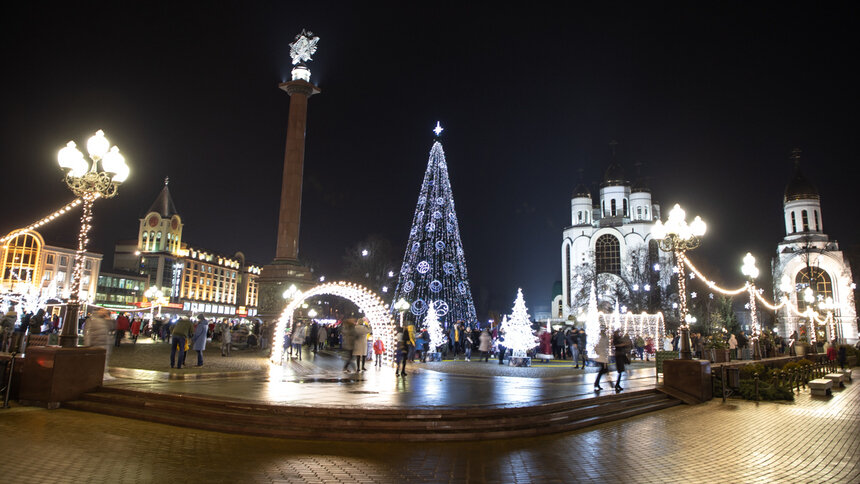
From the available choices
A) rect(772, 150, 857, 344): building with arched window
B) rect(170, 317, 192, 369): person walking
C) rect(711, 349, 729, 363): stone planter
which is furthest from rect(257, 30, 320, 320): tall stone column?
rect(772, 150, 857, 344): building with arched window

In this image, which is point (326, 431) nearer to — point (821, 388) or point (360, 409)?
point (360, 409)

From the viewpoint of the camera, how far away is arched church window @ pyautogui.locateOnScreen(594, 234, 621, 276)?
Answer: 65875mm

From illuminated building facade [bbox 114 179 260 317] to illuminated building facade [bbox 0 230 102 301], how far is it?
44.7 feet

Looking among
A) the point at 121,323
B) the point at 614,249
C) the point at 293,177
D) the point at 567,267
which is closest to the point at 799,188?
the point at 614,249

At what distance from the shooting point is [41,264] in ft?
244

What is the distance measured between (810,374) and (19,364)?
2345cm

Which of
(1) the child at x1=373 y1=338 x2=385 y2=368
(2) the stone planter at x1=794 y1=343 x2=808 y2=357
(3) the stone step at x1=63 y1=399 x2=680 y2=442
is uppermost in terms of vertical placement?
(2) the stone planter at x1=794 y1=343 x2=808 y2=357

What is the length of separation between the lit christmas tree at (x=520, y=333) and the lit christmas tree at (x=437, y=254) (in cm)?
1048

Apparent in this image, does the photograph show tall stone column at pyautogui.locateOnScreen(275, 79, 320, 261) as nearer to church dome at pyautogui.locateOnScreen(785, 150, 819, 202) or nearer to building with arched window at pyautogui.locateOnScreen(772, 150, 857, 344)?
building with arched window at pyautogui.locateOnScreen(772, 150, 857, 344)

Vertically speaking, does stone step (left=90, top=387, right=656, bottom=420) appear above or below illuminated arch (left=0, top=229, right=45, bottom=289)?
below

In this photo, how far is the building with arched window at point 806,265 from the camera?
56031mm

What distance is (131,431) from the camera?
27.1ft

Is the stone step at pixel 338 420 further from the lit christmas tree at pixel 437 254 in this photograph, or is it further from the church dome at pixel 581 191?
the church dome at pixel 581 191

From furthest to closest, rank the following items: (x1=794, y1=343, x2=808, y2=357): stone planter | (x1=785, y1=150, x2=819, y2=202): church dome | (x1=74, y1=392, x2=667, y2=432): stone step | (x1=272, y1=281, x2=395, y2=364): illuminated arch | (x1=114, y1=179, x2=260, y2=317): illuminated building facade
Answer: (x1=114, y1=179, x2=260, y2=317): illuminated building facade, (x1=785, y1=150, x2=819, y2=202): church dome, (x1=794, y1=343, x2=808, y2=357): stone planter, (x1=272, y1=281, x2=395, y2=364): illuminated arch, (x1=74, y1=392, x2=667, y2=432): stone step
